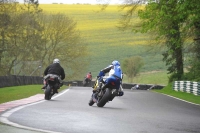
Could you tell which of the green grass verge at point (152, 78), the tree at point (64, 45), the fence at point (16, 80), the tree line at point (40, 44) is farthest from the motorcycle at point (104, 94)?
the tree at point (64, 45)

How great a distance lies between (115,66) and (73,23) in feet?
219

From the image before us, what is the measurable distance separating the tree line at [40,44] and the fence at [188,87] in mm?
32896

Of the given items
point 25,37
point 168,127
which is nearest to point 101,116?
point 168,127

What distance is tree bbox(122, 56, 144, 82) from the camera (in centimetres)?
8094

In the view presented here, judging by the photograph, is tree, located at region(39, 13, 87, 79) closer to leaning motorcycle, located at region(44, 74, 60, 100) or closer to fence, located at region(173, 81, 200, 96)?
fence, located at region(173, 81, 200, 96)

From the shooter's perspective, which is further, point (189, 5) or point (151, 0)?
point (151, 0)

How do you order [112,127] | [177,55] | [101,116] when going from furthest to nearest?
[177,55] → [101,116] → [112,127]

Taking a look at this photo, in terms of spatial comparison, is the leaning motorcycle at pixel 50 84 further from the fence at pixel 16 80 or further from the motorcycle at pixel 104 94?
the fence at pixel 16 80

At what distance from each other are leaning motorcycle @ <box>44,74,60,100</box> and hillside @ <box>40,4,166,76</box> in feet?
185

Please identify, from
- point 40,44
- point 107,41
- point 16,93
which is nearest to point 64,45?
point 40,44

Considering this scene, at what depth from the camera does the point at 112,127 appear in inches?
415

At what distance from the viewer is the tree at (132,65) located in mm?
80938

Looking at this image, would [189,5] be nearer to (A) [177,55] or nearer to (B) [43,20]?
(A) [177,55]

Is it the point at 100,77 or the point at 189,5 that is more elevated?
the point at 189,5
